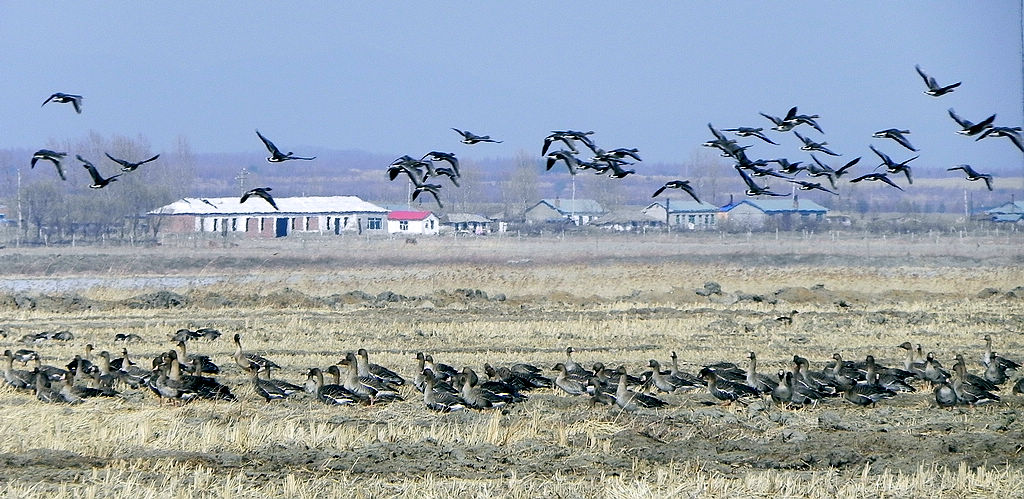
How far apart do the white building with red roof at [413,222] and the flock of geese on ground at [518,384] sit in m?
78.7

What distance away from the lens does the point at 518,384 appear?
19.9 meters

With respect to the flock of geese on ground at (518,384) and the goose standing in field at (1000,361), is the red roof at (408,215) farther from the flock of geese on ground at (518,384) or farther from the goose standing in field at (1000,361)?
the flock of geese on ground at (518,384)

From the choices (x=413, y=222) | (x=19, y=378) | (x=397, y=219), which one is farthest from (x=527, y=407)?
(x=397, y=219)

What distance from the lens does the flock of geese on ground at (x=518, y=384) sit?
18641 millimetres

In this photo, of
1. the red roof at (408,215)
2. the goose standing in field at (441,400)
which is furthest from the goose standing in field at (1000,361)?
the red roof at (408,215)

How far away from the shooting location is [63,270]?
208 ft

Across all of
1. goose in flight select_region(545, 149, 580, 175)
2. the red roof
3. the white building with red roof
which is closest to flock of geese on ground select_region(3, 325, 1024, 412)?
goose in flight select_region(545, 149, 580, 175)

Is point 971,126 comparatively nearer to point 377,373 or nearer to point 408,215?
point 377,373

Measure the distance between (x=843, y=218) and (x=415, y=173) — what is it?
3887 inches

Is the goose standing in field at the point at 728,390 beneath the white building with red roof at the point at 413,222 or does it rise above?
beneath

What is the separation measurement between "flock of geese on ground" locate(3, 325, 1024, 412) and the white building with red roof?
7871 cm

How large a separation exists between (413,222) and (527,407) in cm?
8514

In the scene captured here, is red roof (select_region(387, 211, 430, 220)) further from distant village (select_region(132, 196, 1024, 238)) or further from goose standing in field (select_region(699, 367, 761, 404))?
goose standing in field (select_region(699, 367, 761, 404))

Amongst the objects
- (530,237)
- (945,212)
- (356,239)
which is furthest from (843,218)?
(356,239)
